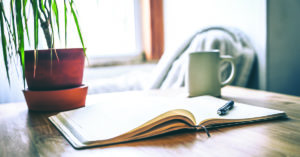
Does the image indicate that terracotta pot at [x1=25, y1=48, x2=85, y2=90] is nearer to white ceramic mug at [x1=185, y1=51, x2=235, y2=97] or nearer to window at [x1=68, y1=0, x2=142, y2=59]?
white ceramic mug at [x1=185, y1=51, x2=235, y2=97]

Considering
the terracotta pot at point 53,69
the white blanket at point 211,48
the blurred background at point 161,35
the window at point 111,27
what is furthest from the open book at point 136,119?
the window at point 111,27

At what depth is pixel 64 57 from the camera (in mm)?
762

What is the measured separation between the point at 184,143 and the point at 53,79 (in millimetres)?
443

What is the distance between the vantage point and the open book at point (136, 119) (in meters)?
0.49

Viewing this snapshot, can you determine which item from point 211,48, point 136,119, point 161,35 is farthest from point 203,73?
point 161,35

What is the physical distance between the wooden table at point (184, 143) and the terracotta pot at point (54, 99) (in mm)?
117

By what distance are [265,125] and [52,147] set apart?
411mm

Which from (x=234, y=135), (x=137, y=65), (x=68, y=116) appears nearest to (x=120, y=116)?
(x=68, y=116)

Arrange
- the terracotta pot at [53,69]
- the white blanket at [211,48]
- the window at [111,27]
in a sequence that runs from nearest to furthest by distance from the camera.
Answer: the terracotta pot at [53,69] → the white blanket at [211,48] → the window at [111,27]

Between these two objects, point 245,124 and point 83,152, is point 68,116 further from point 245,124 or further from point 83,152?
point 245,124

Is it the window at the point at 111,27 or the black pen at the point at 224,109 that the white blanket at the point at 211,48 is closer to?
the black pen at the point at 224,109

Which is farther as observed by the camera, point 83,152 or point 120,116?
point 120,116

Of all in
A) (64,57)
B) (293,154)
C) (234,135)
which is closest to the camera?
(293,154)

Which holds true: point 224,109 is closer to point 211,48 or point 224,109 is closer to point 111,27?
point 211,48
